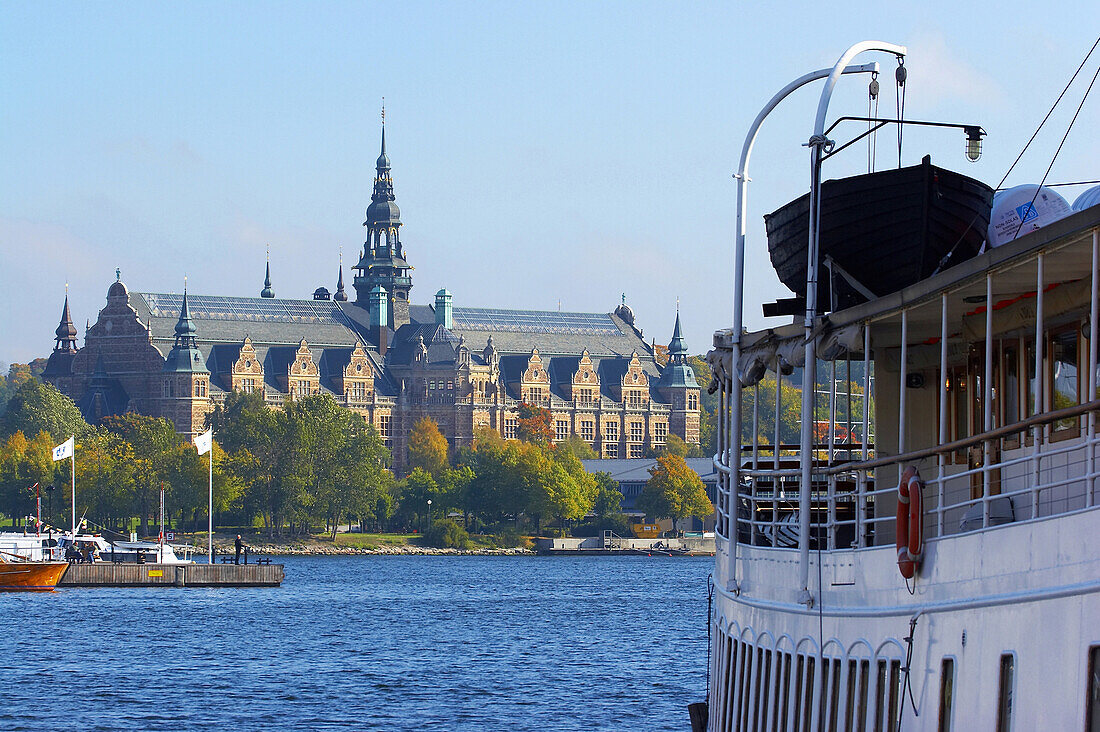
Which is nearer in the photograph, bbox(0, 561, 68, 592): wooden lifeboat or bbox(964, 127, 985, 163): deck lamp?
bbox(964, 127, 985, 163): deck lamp

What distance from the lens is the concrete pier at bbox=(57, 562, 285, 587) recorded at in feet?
366

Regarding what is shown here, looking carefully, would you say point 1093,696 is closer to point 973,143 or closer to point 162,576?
point 973,143

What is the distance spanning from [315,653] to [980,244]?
54776 millimetres

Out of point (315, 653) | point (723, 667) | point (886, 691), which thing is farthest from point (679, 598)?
point (886, 691)

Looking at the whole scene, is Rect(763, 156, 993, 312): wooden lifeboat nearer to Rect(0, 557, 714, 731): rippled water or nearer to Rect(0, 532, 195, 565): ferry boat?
Rect(0, 557, 714, 731): rippled water

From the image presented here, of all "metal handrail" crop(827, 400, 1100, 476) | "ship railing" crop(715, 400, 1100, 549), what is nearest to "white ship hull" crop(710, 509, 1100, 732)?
"ship railing" crop(715, 400, 1100, 549)

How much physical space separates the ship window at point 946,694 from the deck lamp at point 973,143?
7932 millimetres

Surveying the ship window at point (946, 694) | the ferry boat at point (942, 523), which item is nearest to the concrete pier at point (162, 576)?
the ferry boat at point (942, 523)

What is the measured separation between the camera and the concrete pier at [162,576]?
11156 cm

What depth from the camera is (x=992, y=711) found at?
14.8 meters

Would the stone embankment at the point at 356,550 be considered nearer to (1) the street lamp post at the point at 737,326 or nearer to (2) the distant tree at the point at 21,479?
(2) the distant tree at the point at 21,479

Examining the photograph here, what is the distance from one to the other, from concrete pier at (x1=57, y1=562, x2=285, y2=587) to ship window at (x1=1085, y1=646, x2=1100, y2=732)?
10146cm

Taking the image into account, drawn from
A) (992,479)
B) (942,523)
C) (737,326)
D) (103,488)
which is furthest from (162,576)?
(942,523)

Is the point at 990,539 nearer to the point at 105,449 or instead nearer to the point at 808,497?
the point at 808,497
